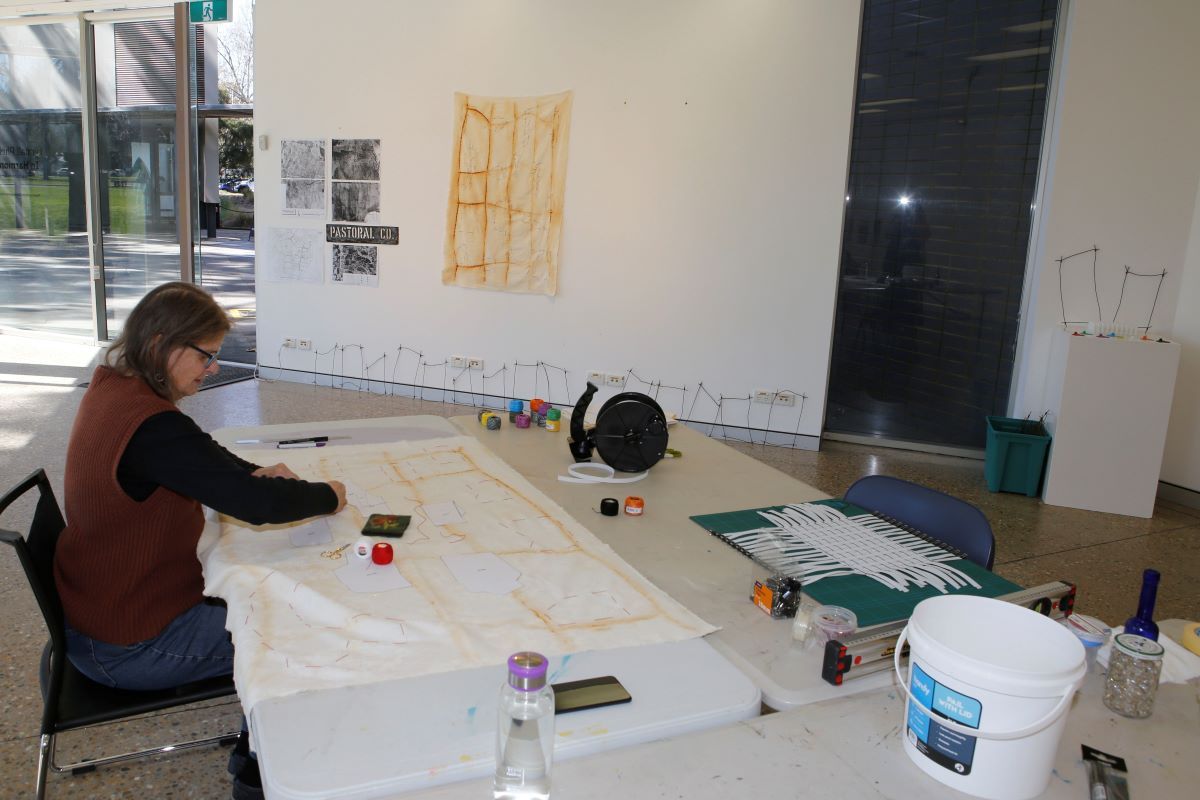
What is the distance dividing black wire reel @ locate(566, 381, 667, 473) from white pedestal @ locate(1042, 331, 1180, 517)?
3115 mm

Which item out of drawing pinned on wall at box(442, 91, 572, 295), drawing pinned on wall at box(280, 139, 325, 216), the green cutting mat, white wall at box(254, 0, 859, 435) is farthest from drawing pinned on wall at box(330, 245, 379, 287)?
the green cutting mat

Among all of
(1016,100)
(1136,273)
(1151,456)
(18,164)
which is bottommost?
(1151,456)

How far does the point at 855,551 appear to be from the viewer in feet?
6.28

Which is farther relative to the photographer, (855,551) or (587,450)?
(587,450)

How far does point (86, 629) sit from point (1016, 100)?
5474 mm

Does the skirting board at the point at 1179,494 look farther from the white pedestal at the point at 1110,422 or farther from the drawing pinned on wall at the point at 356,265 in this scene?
the drawing pinned on wall at the point at 356,265

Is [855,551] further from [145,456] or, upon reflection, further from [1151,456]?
[1151,456]

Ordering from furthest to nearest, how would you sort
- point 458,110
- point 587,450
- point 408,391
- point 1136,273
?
point 408,391, point 458,110, point 1136,273, point 587,450

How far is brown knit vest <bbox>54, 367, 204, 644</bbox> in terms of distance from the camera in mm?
1625

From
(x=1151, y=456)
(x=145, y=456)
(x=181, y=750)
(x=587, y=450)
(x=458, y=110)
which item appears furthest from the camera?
(x=458, y=110)

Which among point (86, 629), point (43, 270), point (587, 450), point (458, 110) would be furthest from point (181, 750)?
point (43, 270)

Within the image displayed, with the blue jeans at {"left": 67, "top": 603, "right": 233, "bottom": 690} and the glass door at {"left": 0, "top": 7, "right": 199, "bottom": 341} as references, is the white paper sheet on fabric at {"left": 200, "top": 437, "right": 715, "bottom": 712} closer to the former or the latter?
the blue jeans at {"left": 67, "top": 603, "right": 233, "bottom": 690}

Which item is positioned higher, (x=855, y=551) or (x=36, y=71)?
(x=36, y=71)

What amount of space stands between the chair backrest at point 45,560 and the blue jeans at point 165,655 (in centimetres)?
5
